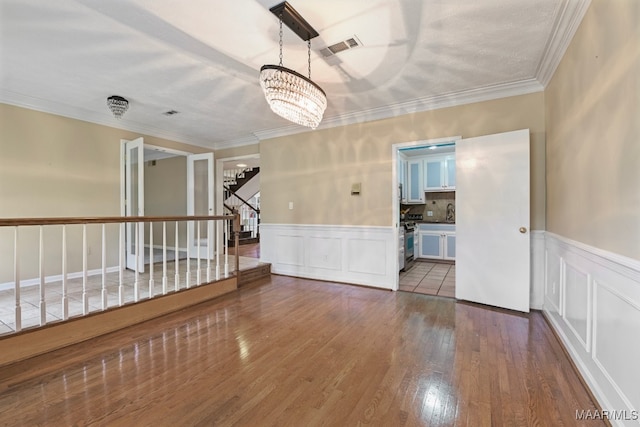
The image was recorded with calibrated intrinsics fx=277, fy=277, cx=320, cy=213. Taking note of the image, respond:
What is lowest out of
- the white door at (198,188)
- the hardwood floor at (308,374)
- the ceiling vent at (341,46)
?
the hardwood floor at (308,374)

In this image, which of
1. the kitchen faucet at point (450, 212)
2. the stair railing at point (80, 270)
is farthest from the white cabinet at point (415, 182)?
the stair railing at point (80, 270)

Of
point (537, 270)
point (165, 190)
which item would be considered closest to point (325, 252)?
point (537, 270)

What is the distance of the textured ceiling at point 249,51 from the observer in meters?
1.99

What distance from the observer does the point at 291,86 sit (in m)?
2.07

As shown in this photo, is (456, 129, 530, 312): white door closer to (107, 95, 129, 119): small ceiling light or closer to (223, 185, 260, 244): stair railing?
(107, 95, 129, 119): small ceiling light

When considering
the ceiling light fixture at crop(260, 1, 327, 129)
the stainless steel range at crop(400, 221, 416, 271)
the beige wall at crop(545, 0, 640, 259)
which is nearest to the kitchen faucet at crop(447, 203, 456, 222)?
the stainless steel range at crop(400, 221, 416, 271)

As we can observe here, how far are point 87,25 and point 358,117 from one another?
3111 millimetres

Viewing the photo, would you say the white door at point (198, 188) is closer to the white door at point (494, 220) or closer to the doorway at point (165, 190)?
the doorway at point (165, 190)

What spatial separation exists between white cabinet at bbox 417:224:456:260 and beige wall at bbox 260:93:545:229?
8.42 ft

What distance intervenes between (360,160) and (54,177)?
431cm

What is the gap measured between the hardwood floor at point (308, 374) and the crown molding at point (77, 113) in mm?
3284

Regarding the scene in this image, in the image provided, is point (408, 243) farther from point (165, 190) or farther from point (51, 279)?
point (51, 279)

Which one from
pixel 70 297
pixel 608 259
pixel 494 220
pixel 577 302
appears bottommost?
pixel 70 297

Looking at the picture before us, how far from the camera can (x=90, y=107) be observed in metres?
3.87
